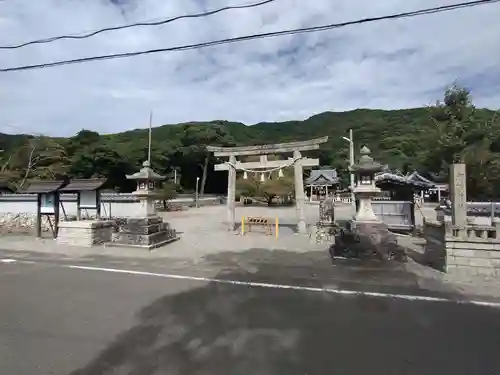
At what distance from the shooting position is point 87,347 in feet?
12.4

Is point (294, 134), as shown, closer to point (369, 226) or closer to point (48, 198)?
point (48, 198)

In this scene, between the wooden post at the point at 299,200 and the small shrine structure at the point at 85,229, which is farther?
the wooden post at the point at 299,200

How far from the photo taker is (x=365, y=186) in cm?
977

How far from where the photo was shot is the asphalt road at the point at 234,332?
3396 millimetres

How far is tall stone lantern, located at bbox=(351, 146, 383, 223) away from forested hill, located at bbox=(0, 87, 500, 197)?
950 centimetres

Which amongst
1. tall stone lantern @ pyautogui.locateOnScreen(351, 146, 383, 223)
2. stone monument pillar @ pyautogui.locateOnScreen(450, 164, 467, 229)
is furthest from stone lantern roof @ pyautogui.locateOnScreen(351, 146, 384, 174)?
stone monument pillar @ pyautogui.locateOnScreen(450, 164, 467, 229)

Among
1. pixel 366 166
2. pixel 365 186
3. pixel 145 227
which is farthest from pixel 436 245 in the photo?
pixel 145 227

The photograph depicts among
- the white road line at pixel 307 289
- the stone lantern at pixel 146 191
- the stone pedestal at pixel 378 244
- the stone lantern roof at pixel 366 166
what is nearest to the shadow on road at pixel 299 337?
the white road line at pixel 307 289

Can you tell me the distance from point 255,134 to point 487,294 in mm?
83416

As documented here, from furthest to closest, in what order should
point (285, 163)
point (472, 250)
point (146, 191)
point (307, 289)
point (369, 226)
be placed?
point (285, 163)
point (146, 191)
point (369, 226)
point (472, 250)
point (307, 289)

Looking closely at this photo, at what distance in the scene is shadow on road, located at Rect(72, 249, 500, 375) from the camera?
338 centimetres

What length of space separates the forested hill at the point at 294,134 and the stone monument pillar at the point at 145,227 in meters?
14.6

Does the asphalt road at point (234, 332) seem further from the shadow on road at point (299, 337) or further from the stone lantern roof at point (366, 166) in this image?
the stone lantern roof at point (366, 166)

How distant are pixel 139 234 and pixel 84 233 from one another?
1.95m
